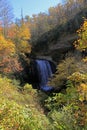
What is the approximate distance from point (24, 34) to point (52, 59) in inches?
232

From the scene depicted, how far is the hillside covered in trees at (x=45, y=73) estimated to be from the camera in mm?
6816

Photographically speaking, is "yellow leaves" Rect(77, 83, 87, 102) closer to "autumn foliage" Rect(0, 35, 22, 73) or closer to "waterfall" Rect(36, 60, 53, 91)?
"autumn foliage" Rect(0, 35, 22, 73)

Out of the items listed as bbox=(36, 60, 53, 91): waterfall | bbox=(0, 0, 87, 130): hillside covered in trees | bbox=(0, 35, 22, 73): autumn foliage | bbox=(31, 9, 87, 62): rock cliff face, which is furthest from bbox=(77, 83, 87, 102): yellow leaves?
bbox=(31, 9, 87, 62): rock cliff face

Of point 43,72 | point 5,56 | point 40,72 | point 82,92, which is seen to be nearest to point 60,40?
point 43,72

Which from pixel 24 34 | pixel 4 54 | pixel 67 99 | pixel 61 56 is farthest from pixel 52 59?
pixel 67 99

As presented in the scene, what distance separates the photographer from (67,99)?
7582mm

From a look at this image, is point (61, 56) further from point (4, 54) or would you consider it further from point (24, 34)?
point (4, 54)

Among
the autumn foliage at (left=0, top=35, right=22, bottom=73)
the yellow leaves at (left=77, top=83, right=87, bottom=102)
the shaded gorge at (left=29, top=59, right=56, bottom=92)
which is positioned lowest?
the shaded gorge at (left=29, top=59, right=56, bottom=92)

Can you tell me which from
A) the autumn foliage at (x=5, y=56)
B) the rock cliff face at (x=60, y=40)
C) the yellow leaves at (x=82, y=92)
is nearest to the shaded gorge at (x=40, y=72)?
the rock cliff face at (x=60, y=40)

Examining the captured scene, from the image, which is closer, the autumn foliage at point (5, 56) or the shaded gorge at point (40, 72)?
the autumn foliage at point (5, 56)

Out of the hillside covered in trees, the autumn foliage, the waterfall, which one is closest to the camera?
the hillside covered in trees

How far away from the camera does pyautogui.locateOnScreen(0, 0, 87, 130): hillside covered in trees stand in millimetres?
6816

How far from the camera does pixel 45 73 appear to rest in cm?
3753

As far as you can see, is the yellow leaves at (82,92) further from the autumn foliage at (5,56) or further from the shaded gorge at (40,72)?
the shaded gorge at (40,72)
